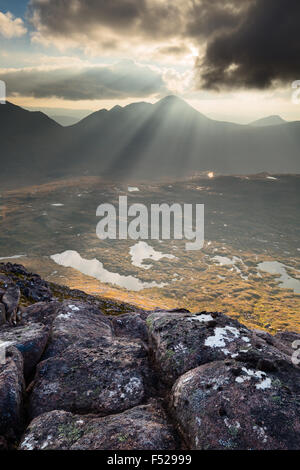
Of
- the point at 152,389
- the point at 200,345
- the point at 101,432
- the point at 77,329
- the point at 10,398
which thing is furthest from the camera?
the point at 77,329

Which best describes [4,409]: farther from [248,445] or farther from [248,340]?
[248,340]

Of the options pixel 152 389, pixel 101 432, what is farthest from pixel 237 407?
pixel 101 432

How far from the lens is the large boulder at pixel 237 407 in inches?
409

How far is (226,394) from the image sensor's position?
12016 millimetres

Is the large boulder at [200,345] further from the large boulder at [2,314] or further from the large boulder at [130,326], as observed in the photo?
the large boulder at [2,314]

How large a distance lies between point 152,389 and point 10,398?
7157mm

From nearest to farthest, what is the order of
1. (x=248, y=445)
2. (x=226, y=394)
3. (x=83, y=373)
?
(x=248, y=445)
(x=226, y=394)
(x=83, y=373)

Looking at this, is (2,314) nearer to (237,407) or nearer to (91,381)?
(91,381)

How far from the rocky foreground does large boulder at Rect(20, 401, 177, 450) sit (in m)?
0.04

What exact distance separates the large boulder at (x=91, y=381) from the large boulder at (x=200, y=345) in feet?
4.61

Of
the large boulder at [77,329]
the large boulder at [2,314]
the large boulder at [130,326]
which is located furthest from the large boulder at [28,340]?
the large boulder at [130,326]

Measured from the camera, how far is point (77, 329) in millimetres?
21891
